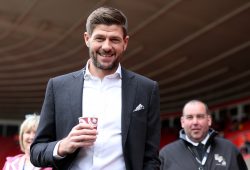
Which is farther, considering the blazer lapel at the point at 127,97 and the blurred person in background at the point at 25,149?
the blurred person in background at the point at 25,149

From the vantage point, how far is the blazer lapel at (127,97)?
6.33 ft

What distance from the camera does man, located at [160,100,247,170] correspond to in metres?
4.02

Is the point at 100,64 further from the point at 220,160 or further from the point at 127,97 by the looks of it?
the point at 220,160

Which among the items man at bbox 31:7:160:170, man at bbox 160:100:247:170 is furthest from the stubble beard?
man at bbox 160:100:247:170

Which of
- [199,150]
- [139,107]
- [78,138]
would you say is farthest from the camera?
[199,150]

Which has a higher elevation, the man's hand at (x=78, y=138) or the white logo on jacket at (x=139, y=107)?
the white logo on jacket at (x=139, y=107)

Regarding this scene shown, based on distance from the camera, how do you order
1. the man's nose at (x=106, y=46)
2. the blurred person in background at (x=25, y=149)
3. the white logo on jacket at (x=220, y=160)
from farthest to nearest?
the white logo on jacket at (x=220, y=160), the blurred person in background at (x=25, y=149), the man's nose at (x=106, y=46)

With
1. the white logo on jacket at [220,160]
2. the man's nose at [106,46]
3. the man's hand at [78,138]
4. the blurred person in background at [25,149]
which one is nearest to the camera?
the man's hand at [78,138]

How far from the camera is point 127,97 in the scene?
2002 millimetres

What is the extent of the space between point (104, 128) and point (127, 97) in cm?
18

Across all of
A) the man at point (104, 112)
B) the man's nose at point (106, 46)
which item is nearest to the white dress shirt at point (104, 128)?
the man at point (104, 112)

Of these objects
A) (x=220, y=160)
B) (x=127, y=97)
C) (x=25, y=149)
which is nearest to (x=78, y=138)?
(x=127, y=97)

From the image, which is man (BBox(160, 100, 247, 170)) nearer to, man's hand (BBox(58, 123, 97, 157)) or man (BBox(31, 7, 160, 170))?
man (BBox(31, 7, 160, 170))

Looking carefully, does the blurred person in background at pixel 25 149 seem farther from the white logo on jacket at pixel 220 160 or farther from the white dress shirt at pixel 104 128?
the white logo on jacket at pixel 220 160
